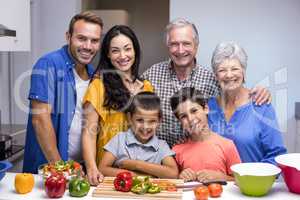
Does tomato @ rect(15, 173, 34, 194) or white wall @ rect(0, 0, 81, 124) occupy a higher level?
white wall @ rect(0, 0, 81, 124)

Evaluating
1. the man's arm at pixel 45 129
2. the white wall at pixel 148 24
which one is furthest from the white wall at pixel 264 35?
the white wall at pixel 148 24

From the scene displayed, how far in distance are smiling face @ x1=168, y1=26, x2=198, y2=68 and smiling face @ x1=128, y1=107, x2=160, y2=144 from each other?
311mm

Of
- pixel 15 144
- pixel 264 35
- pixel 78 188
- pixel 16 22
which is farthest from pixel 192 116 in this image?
pixel 15 144

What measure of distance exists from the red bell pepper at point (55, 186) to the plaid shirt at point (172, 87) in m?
0.68

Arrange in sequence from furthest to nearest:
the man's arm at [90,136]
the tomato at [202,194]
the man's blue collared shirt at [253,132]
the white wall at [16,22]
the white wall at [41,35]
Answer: the white wall at [41,35] → the white wall at [16,22] → the man's blue collared shirt at [253,132] → the man's arm at [90,136] → the tomato at [202,194]

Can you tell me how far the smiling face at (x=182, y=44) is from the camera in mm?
1654

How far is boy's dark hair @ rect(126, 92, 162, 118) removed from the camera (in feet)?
4.91

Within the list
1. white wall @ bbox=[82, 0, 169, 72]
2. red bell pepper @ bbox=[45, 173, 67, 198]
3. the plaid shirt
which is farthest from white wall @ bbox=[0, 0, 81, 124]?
red bell pepper @ bbox=[45, 173, 67, 198]

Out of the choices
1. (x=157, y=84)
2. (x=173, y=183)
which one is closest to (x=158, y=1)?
(x=157, y=84)

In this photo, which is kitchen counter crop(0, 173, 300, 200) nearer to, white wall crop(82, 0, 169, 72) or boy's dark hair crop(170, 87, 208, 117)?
boy's dark hair crop(170, 87, 208, 117)

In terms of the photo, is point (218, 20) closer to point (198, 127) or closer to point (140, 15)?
point (198, 127)

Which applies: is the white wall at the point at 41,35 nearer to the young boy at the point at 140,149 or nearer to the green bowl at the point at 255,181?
the young boy at the point at 140,149

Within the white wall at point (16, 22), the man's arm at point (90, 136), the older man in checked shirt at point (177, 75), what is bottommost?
the man's arm at point (90, 136)

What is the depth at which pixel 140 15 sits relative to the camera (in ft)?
11.6
